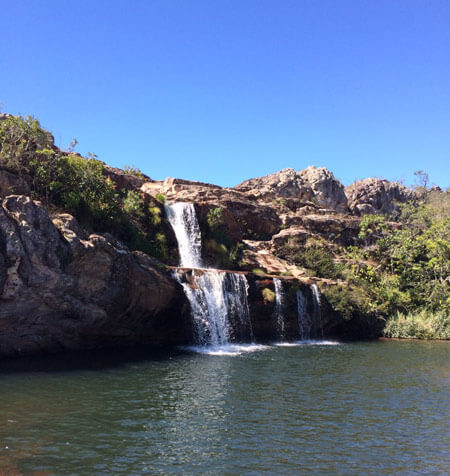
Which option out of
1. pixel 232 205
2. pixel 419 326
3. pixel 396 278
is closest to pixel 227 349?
pixel 419 326

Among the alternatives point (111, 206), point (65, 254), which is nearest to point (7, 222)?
point (65, 254)

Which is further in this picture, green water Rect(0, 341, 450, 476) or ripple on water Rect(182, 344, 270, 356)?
ripple on water Rect(182, 344, 270, 356)

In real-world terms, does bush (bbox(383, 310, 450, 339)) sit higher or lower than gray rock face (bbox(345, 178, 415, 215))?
lower

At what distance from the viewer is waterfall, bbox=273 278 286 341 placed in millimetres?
27609

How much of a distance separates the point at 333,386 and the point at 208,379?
15.1 ft

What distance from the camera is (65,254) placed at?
19547 millimetres

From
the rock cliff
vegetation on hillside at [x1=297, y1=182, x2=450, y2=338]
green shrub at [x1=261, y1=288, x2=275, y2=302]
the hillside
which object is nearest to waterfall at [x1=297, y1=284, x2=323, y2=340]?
the rock cliff

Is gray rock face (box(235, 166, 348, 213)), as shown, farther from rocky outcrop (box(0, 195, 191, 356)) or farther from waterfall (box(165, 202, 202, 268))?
rocky outcrop (box(0, 195, 191, 356))

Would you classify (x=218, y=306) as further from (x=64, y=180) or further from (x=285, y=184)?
(x=285, y=184)

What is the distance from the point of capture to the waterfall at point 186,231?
3256 centimetres

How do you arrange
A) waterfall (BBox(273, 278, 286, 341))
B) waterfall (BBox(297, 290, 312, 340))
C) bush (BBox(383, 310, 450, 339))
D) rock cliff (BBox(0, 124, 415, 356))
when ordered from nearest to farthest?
1. rock cliff (BBox(0, 124, 415, 356))
2. waterfall (BBox(273, 278, 286, 341))
3. waterfall (BBox(297, 290, 312, 340))
4. bush (BBox(383, 310, 450, 339))

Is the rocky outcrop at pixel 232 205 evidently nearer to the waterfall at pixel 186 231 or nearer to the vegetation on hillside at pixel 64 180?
the waterfall at pixel 186 231

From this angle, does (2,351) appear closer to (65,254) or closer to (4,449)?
(65,254)

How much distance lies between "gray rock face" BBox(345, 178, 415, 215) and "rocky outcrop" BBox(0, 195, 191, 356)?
170ft
